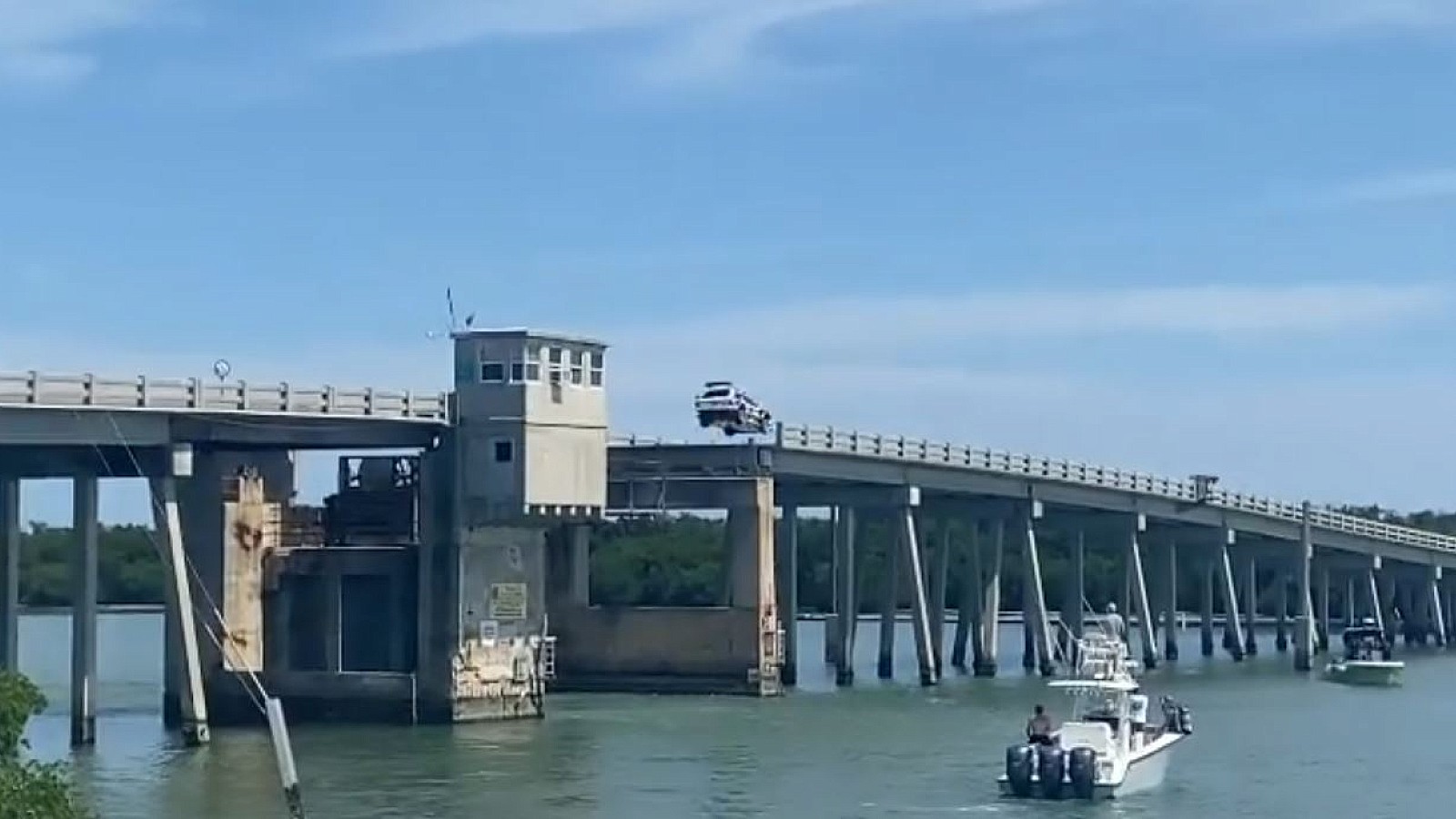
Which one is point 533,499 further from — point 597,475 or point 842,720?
point 842,720

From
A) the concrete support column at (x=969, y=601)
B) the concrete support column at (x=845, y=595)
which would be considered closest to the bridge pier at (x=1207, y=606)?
the concrete support column at (x=969, y=601)

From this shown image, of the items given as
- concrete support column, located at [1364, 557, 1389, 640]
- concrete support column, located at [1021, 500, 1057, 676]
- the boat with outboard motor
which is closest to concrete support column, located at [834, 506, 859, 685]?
concrete support column, located at [1021, 500, 1057, 676]

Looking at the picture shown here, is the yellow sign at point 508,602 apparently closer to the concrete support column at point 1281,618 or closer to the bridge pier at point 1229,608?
the bridge pier at point 1229,608

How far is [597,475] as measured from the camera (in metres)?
83.6

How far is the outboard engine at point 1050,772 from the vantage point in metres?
60.1

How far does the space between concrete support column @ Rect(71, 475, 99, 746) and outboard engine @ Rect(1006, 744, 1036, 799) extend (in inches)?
998

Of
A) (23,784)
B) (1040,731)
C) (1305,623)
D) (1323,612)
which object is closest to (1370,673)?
(1305,623)

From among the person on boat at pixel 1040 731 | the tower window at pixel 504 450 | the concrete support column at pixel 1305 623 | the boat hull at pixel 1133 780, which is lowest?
the boat hull at pixel 1133 780

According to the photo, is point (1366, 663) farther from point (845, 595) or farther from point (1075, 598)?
point (845, 595)

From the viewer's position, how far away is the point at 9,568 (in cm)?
7431

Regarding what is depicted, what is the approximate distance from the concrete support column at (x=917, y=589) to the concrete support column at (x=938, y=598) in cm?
68

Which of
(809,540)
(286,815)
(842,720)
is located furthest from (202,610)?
(809,540)

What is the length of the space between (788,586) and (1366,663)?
23.4 m

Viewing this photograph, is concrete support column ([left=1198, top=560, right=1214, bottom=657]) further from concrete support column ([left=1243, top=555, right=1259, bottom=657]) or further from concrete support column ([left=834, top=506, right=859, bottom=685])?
concrete support column ([left=834, top=506, right=859, bottom=685])
